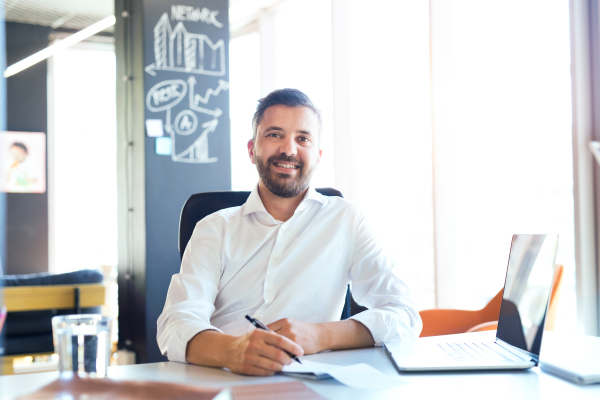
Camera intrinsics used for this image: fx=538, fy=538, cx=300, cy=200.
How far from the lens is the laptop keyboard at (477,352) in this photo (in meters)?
1.01

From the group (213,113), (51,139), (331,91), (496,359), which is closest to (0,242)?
(496,359)

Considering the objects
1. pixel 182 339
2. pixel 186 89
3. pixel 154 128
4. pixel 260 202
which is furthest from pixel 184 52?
pixel 182 339

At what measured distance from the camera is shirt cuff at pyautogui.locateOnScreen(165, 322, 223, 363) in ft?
3.82

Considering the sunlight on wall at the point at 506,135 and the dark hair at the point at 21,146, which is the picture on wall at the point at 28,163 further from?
the sunlight on wall at the point at 506,135

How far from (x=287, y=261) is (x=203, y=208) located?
33 centimetres

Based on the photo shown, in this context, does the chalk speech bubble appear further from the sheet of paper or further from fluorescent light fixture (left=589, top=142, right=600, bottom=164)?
the sheet of paper

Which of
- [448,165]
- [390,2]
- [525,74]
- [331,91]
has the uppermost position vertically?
[390,2]

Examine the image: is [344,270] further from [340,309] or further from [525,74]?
[525,74]

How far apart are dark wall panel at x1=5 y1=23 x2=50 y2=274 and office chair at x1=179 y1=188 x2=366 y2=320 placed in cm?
410

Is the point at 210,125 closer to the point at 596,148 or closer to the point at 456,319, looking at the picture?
the point at 456,319

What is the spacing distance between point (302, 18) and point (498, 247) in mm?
2605

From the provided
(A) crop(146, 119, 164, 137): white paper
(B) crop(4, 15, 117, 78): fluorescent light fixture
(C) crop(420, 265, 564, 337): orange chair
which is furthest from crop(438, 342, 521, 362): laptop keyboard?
(B) crop(4, 15, 117, 78): fluorescent light fixture

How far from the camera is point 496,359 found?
3.30ft

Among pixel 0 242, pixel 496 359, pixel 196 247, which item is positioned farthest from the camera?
pixel 196 247
